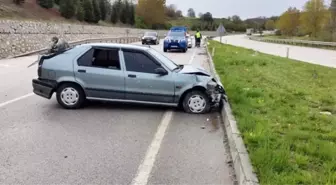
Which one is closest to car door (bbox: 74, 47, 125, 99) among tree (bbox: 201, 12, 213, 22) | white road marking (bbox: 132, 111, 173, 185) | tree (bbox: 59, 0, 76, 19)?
white road marking (bbox: 132, 111, 173, 185)

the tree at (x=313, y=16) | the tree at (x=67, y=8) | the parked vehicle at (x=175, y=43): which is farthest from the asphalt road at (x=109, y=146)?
the tree at (x=313, y=16)

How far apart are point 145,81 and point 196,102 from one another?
124 cm

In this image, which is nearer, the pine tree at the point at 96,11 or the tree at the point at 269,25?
the pine tree at the point at 96,11

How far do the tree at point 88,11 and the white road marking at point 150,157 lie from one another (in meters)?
55.7

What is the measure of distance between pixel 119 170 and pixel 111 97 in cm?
353

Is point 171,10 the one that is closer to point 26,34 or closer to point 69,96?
point 26,34

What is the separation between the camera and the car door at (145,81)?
7723 millimetres

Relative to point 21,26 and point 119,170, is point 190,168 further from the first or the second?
point 21,26

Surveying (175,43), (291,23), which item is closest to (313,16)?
(291,23)

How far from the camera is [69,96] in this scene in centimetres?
793

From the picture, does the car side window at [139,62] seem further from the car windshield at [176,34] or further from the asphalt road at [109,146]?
the car windshield at [176,34]

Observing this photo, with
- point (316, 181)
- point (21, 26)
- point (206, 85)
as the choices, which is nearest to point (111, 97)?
point (206, 85)

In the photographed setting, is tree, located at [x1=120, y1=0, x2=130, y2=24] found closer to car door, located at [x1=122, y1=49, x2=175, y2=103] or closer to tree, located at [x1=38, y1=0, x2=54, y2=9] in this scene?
tree, located at [x1=38, y1=0, x2=54, y2=9]

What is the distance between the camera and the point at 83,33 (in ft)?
142
